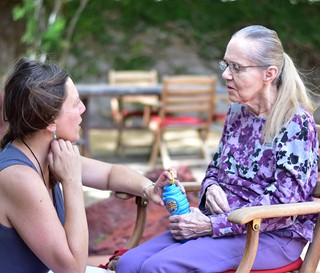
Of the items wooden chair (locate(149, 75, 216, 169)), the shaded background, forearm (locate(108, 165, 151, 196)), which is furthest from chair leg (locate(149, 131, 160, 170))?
forearm (locate(108, 165, 151, 196))

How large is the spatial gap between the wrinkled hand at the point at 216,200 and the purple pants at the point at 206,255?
129 mm

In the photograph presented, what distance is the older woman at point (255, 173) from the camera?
2.80 metres

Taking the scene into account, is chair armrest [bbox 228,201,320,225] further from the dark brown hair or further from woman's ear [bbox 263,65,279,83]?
the dark brown hair

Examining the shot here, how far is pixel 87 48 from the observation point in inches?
496

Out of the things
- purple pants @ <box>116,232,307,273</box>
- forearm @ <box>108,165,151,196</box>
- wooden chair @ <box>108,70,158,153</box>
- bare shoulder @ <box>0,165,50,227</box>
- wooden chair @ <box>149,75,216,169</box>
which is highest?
bare shoulder @ <box>0,165,50,227</box>

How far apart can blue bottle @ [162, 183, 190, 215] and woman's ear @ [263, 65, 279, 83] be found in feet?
1.76

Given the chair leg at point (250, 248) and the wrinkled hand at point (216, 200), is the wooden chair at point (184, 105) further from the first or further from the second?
the chair leg at point (250, 248)

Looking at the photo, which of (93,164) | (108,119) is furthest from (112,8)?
(93,164)

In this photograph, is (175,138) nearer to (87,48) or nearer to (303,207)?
(87,48)

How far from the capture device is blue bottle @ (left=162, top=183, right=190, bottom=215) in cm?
283

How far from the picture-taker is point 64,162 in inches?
103

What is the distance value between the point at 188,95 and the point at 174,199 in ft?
18.0

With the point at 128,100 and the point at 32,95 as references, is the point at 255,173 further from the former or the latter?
the point at 128,100

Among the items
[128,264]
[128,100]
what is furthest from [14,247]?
[128,100]
